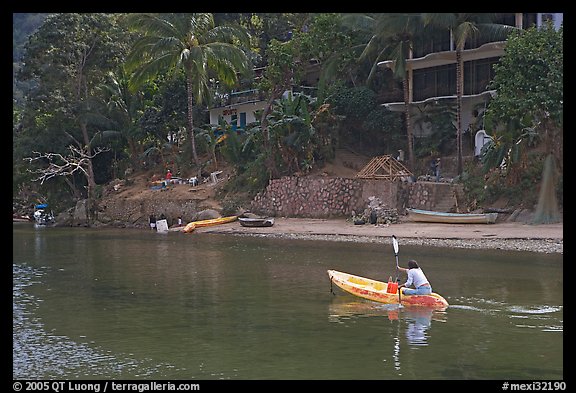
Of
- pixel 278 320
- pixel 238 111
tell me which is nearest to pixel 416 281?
pixel 278 320

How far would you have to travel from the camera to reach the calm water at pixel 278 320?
13.8m

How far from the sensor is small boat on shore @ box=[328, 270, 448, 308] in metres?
18.6

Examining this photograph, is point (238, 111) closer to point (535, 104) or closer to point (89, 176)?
point (89, 176)

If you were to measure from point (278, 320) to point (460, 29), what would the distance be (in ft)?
77.3

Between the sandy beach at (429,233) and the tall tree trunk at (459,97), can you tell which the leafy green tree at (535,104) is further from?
the tall tree trunk at (459,97)

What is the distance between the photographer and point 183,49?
154ft

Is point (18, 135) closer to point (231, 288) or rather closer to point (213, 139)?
point (213, 139)

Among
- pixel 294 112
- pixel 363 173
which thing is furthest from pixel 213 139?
pixel 363 173

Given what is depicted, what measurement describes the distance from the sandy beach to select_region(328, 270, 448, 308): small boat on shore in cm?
1105

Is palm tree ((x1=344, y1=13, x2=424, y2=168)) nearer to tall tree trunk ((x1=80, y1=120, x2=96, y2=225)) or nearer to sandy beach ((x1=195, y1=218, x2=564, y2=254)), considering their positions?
sandy beach ((x1=195, y1=218, x2=564, y2=254))

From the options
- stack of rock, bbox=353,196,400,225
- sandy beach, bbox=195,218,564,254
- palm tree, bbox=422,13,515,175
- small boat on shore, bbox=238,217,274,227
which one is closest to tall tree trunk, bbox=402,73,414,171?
palm tree, bbox=422,13,515,175

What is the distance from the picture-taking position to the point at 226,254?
32031 mm
